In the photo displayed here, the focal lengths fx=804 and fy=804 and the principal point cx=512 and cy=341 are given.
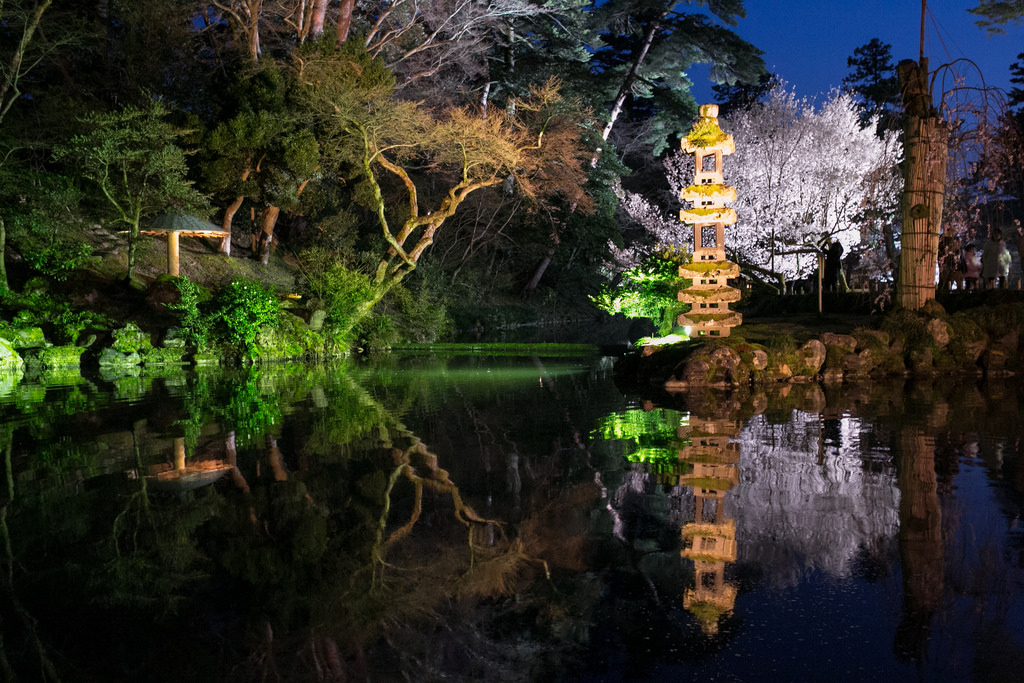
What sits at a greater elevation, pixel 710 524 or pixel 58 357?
pixel 58 357

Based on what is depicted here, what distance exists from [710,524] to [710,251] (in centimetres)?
863

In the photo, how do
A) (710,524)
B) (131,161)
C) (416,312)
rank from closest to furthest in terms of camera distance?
(710,524) → (131,161) → (416,312)

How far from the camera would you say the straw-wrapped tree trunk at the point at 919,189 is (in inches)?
503

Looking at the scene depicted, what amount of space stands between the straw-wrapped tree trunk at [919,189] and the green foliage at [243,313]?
13451mm

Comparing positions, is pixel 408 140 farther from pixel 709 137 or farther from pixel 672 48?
pixel 672 48

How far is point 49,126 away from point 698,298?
1749cm

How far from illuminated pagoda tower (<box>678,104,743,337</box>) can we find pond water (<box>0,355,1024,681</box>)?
4.28 m

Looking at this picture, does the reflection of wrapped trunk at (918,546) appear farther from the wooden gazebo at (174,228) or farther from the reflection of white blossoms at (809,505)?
the wooden gazebo at (174,228)

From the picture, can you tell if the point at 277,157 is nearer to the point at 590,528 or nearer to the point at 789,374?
the point at 789,374

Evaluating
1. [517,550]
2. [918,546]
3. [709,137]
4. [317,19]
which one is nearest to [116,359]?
[317,19]

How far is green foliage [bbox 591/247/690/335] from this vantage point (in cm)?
1842

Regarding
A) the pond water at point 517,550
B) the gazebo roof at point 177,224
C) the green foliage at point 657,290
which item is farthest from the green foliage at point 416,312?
the pond water at point 517,550

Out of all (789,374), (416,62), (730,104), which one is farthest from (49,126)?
(730,104)

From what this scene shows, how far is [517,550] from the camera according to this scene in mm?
4246
